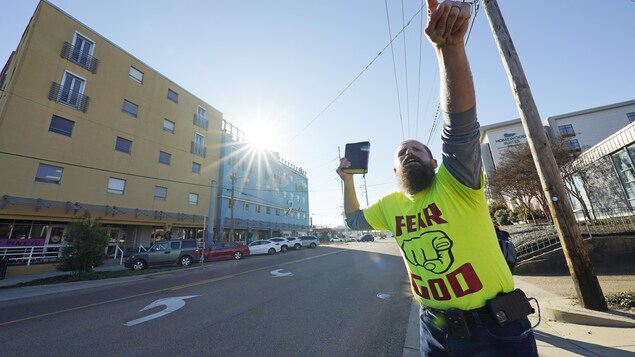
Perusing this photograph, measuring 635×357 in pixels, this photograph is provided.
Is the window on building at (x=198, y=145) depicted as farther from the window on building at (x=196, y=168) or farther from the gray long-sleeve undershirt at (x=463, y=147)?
the gray long-sleeve undershirt at (x=463, y=147)

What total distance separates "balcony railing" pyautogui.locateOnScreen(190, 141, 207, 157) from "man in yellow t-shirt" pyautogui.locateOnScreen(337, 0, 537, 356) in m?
28.0

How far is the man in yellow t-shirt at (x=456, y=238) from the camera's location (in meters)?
1.32

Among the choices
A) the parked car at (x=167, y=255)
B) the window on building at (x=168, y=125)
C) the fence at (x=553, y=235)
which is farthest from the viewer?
the window on building at (x=168, y=125)

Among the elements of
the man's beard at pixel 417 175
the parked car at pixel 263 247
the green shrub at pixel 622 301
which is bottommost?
the green shrub at pixel 622 301

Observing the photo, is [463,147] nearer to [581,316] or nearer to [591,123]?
[581,316]

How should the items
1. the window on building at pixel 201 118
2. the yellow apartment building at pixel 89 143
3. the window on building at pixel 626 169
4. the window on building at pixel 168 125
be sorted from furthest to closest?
the window on building at pixel 201 118 < the window on building at pixel 168 125 < the yellow apartment building at pixel 89 143 < the window on building at pixel 626 169

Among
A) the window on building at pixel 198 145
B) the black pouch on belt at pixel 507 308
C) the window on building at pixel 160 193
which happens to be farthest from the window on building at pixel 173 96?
the black pouch on belt at pixel 507 308

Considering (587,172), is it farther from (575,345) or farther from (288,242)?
(288,242)

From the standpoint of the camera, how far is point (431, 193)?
1.65 metres

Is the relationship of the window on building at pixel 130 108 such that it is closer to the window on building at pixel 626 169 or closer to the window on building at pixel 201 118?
the window on building at pixel 201 118

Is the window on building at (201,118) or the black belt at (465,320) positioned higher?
the window on building at (201,118)

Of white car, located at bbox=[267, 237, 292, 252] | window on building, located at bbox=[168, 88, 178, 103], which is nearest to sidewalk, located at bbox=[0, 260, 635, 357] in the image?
white car, located at bbox=[267, 237, 292, 252]

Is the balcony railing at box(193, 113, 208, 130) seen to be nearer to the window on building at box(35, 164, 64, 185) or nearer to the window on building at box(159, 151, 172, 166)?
the window on building at box(159, 151, 172, 166)

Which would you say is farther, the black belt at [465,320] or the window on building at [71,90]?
the window on building at [71,90]
